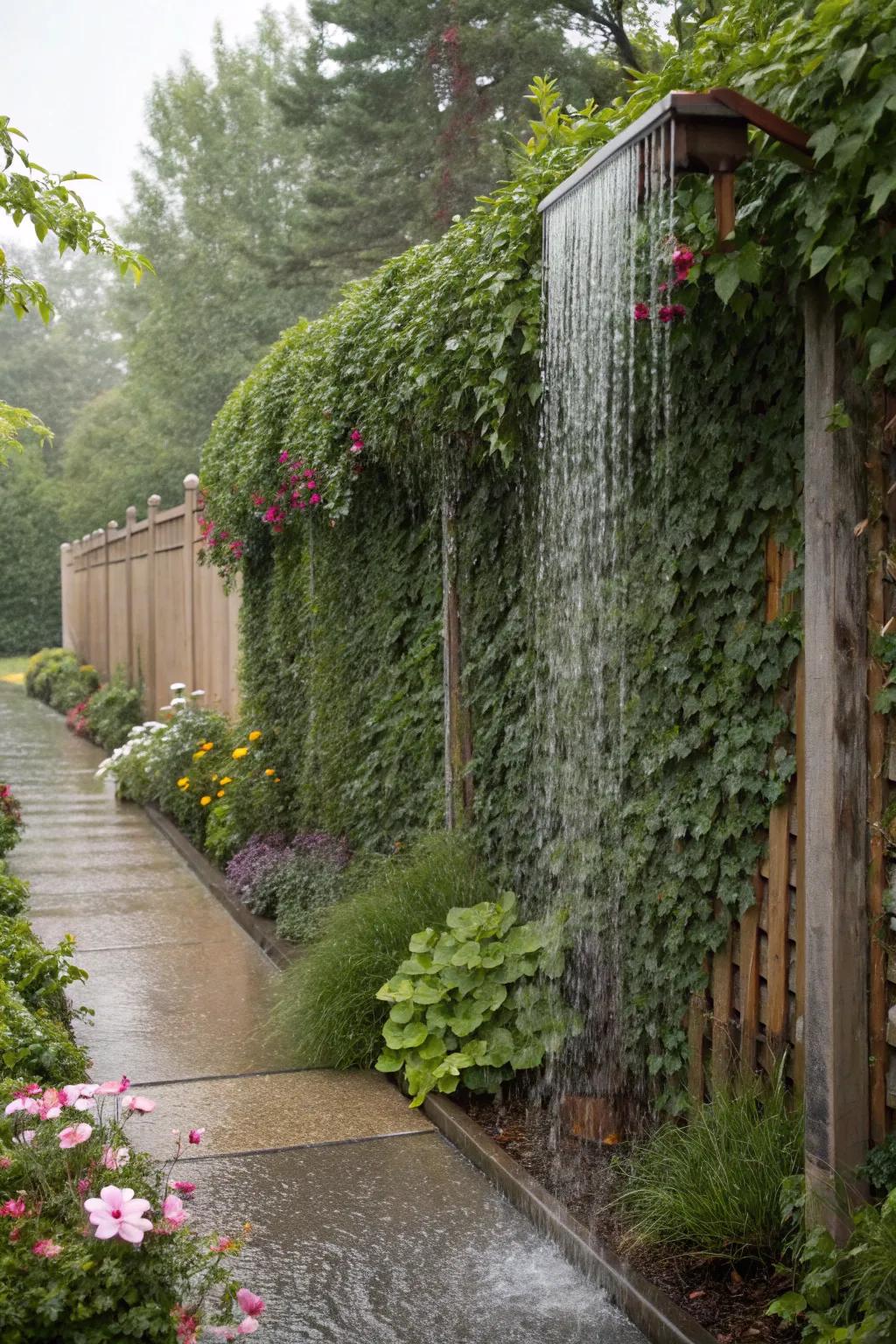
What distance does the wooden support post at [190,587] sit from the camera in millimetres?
13266

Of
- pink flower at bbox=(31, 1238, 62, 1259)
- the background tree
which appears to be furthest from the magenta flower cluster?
the background tree

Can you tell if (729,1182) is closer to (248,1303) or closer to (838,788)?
(838,788)

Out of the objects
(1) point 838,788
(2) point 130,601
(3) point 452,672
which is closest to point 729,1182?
(1) point 838,788

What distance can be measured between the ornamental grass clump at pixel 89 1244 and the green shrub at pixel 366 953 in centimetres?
206

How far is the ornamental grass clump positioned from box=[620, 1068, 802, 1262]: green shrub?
116 cm

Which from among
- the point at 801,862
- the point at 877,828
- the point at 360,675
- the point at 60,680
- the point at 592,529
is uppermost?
the point at 592,529

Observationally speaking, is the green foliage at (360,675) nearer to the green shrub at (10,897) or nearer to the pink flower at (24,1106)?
the green shrub at (10,897)

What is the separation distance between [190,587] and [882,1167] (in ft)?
37.2

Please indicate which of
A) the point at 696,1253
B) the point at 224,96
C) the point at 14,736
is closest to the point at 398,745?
the point at 696,1253

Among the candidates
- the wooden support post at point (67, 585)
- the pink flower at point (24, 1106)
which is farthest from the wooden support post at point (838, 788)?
the wooden support post at point (67, 585)

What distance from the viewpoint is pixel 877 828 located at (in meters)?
3.06

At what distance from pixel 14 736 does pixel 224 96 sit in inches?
926

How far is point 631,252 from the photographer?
3625 mm

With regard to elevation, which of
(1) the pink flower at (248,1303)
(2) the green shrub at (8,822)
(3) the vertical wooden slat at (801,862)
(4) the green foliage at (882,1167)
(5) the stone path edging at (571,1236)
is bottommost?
(5) the stone path edging at (571,1236)
